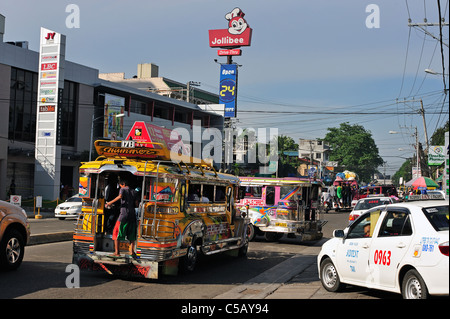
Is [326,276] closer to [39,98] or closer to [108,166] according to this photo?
[108,166]

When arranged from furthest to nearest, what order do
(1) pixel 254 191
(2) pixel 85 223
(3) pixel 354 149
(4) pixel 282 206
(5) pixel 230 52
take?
(3) pixel 354 149, (5) pixel 230 52, (1) pixel 254 191, (4) pixel 282 206, (2) pixel 85 223

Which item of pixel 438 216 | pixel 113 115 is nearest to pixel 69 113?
pixel 113 115

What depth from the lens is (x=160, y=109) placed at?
5825 centimetres

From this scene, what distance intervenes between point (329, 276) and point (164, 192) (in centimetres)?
354

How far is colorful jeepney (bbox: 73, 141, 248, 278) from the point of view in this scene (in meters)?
9.57

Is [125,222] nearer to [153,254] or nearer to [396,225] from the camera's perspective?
[153,254]

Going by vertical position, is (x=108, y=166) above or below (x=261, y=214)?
above

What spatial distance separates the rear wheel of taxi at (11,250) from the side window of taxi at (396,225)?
7.18 m

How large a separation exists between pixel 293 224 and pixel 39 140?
25.3 metres

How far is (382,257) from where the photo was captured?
25.2 feet
